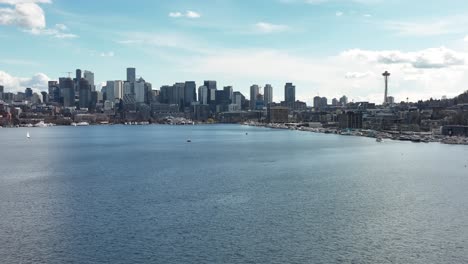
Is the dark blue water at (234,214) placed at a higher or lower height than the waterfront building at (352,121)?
lower

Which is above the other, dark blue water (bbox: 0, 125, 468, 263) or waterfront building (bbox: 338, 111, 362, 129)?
waterfront building (bbox: 338, 111, 362, 129)

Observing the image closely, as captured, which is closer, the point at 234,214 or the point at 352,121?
the point at 234,214

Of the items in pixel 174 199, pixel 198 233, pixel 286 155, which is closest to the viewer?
pixel 198 233

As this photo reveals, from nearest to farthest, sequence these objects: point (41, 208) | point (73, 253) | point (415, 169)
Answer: point (73, 253) → point (41, 208) → point (415, 169)

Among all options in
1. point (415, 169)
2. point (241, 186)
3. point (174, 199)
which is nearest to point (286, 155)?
point (415, 169)

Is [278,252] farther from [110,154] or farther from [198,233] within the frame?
[110,154]

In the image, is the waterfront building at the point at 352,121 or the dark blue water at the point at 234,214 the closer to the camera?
the dark blue water at the point at 234,214

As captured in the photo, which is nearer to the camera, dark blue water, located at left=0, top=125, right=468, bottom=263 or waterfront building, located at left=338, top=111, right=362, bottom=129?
dark blue water, located at left=0, top=125, right=468, bottom=263

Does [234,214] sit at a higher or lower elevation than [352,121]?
lower
